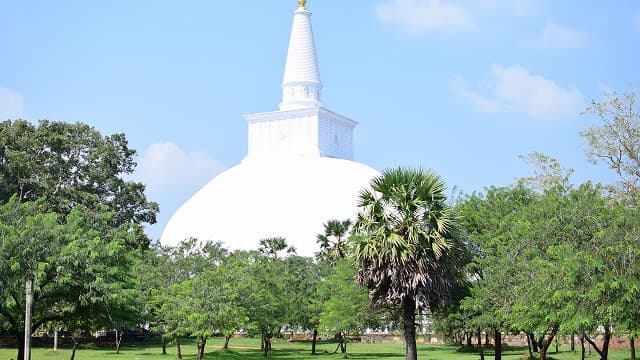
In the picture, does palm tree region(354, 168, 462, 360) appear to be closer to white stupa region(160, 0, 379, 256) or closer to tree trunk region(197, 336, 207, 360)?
tree trunk region(197, 336, 207, 360)

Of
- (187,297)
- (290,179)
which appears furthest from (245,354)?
(290,179)

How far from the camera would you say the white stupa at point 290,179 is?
265 feet

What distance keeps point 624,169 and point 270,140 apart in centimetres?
5603

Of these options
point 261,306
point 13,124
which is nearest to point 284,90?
point 13,124

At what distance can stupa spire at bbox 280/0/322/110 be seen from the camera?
85062mm

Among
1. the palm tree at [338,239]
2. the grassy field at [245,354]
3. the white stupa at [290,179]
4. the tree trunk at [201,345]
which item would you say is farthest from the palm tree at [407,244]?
the white stupa at [290,179]

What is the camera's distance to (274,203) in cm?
8262

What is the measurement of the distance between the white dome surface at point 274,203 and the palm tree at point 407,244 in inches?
1916

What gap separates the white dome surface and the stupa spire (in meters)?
5.78

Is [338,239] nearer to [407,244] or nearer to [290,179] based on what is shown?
[290,179]

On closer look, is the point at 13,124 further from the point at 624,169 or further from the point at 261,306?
the point at 624,169

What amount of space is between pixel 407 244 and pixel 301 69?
60.2 m

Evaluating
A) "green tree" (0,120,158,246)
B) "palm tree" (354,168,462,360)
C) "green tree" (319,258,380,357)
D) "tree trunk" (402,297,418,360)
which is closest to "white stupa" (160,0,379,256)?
"green tree" (0,120,158,246)

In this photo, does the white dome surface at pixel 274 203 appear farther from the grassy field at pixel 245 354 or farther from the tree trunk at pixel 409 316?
the tree trunk at pixel 409 316
